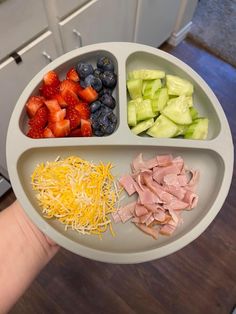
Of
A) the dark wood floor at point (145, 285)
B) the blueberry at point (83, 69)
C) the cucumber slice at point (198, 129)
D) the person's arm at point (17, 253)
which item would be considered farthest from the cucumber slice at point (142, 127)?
the dark wood floor at point (145, 285)

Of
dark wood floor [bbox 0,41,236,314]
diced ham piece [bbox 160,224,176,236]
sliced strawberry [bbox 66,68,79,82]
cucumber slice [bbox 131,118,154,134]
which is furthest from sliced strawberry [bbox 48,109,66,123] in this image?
dark wood floor [bbox 0,41,236,314]

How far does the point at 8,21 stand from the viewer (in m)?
0.91

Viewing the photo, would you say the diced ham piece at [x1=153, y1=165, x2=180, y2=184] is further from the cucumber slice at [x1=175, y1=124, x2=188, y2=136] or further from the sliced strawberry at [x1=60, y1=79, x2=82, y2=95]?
the sliced strawberry at [x1=60, y1=79, x2=82, y2=95]

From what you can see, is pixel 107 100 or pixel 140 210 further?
pixel 107 100

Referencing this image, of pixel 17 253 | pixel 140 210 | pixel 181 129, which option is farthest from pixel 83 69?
pixel 17 253

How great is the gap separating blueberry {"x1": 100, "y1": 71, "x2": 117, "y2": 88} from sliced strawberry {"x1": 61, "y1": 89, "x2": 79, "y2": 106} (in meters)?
0.10

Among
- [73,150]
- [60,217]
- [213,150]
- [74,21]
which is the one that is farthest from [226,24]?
[60,217]

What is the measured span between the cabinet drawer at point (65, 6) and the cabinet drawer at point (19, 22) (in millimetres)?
57

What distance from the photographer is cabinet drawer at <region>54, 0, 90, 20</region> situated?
3.37 ft

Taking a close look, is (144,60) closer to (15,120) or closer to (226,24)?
(15,120)

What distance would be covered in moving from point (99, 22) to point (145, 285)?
118 cm

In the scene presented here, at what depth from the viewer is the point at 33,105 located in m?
0.86

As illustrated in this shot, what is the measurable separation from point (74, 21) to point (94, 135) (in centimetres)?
51

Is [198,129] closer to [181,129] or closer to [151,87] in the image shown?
[181,129]
